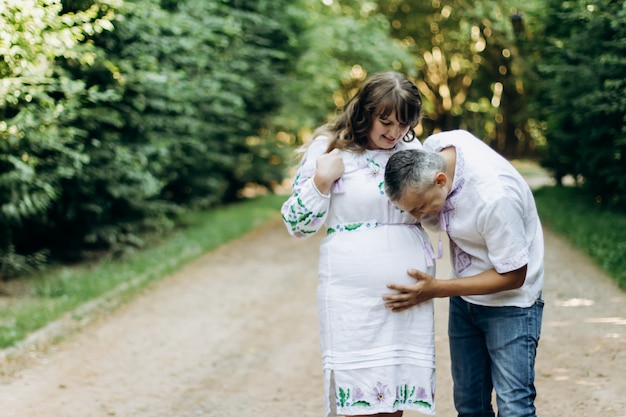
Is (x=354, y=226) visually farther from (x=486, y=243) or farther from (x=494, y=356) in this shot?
(x=494, y=356)

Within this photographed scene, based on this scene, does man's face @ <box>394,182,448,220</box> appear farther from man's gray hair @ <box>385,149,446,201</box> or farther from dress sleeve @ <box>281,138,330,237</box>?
dress sleeve @ <box>281,138,330,237</box>

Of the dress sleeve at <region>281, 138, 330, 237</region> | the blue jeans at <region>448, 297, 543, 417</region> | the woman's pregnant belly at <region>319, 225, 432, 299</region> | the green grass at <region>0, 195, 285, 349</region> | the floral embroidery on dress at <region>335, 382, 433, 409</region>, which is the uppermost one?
the dress sleeve at <region>281, 138, 330, 237</region>

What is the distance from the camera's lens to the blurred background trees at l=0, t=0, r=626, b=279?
766 centimetres

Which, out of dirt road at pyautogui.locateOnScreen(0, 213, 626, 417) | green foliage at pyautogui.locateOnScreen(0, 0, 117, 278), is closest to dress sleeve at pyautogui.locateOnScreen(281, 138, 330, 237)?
dirt road at pyautogui.locateOnScreen(0, 213, 626, 417)

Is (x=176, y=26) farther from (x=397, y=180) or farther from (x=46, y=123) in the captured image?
(x=397, y=180)

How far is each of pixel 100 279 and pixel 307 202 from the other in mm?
6495

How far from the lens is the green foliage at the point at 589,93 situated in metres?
9.13

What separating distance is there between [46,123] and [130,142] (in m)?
3.02

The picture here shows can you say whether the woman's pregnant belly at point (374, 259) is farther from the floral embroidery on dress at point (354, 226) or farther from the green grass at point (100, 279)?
the green grass at point (100, 279)

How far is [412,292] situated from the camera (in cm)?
343

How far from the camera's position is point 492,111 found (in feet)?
96.4

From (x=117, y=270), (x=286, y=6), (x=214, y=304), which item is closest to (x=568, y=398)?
(x=214, y=304)

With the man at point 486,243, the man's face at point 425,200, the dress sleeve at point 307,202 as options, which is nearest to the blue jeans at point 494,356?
the man at point 486,243

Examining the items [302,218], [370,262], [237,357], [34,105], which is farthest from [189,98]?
[370,262]
